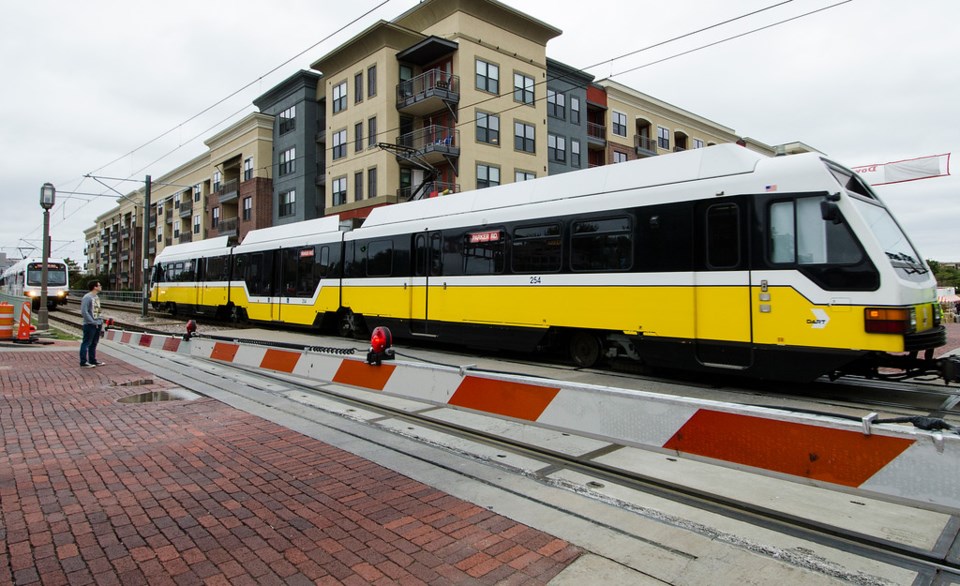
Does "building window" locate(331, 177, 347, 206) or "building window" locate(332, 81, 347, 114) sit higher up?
"building window" locate(332, 81, 347, 114)

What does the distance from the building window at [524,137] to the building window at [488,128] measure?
1313mm

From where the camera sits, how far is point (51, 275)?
36.3 meters

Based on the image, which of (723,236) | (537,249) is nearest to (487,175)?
(537,249)

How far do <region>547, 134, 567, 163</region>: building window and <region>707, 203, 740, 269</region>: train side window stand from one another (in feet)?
94.6

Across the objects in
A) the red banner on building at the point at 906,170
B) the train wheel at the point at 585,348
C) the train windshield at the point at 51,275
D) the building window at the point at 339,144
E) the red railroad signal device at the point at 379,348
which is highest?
the building window at the point at 339,144

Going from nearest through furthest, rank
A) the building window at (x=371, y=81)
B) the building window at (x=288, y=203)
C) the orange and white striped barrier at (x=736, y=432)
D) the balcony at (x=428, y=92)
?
the orange and white striped barrier at (x=736, y=432)
the balcony at (x=428, y=92)
the building window at (x=371, y=81)
the building window at (x=288, y=203)

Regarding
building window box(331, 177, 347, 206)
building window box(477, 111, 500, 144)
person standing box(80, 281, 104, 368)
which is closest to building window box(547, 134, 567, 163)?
building window box(477, 111, 500, 144)

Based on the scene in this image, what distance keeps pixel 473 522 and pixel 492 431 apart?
220 centimetres

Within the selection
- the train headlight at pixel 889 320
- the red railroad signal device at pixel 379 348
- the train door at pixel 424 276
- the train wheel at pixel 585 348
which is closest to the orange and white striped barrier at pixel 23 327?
the train door at pixel 424 276

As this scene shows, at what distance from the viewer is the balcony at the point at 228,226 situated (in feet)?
160

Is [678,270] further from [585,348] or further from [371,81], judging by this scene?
[371,81]

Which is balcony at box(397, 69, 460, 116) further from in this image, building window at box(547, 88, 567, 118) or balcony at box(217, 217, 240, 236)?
balcony at box(217, 217, 240, 236)

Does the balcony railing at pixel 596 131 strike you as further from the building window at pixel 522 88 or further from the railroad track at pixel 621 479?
the railroad track at pixel 621 479

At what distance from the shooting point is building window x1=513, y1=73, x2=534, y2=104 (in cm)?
3309
